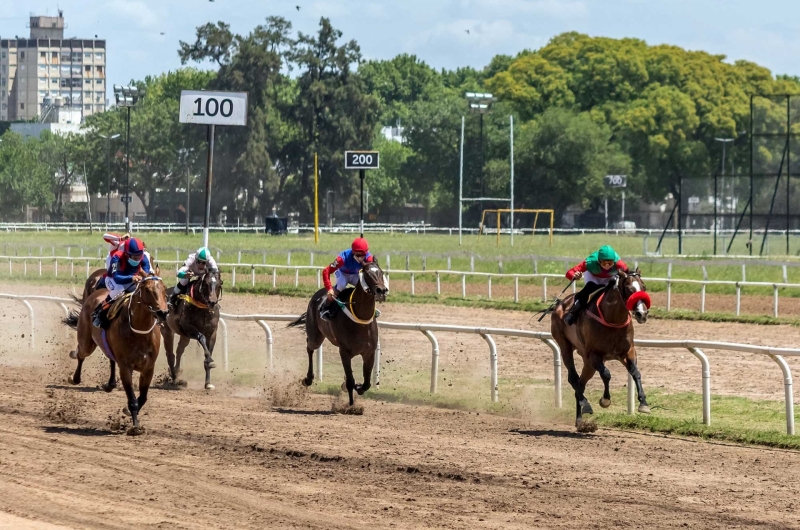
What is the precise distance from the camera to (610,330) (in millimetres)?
10328

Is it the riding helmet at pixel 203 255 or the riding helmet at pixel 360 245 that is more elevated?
the riding helmet at pixel 360 245

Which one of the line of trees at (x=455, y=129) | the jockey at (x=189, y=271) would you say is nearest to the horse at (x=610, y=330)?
the jockey at (x=189, y=271)

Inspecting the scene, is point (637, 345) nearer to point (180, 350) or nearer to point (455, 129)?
point (180, 350)

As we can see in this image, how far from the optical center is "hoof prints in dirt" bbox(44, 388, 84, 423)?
1094cm

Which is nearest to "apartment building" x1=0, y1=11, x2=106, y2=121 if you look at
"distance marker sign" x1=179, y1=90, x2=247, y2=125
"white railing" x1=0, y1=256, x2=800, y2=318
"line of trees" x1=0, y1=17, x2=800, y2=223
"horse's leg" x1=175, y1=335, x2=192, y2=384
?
"line of trees" x1=0, y1=17, x2=800, y2=223

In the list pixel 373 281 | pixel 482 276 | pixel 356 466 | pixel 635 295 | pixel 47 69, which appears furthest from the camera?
pixel 47 69

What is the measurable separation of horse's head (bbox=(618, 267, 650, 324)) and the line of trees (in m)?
54.5

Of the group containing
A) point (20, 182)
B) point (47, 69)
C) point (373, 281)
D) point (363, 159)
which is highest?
point (47, 69)

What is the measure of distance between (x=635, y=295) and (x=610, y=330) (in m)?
0.54

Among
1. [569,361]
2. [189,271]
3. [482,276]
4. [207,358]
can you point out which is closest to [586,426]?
[569,361]

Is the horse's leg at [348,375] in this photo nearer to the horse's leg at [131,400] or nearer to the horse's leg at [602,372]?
the horse's leg at [131,400]

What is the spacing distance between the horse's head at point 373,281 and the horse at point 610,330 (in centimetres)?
183

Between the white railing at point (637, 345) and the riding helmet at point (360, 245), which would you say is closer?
the white railing at point (637, 345)

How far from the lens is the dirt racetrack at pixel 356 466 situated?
23.1 ft
